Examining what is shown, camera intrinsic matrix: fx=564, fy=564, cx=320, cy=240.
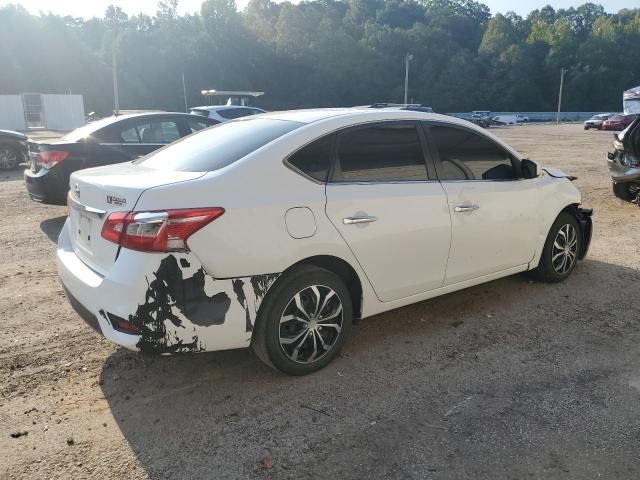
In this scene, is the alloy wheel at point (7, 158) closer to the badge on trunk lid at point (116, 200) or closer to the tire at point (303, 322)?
the badge on trunk lid at point (116, 200)

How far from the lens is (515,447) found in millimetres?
2816

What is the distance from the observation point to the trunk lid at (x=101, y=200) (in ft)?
10.0

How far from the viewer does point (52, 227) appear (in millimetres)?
7352

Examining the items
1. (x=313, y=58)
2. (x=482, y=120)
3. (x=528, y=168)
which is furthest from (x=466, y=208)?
(x=313, y=58)

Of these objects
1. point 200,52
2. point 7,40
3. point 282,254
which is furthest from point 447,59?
point 282,254

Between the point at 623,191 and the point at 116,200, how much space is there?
27.8 feet

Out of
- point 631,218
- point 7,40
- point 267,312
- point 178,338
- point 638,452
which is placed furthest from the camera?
point 7,40

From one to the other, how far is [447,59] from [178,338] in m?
107

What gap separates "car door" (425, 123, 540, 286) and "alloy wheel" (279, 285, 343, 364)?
3.45ft

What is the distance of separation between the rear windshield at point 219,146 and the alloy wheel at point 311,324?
0.92 m

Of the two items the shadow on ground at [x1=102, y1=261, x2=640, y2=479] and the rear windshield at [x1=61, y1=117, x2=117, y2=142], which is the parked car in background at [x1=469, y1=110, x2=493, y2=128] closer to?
the rear windshield at [x1=61, y1=117, x2=117, y2=142]

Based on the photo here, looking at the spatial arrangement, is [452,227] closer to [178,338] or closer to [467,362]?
[467,362]

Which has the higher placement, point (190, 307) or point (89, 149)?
point (89, 149)

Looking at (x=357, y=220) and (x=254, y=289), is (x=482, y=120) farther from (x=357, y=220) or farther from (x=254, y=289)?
(x=254, y=289)
